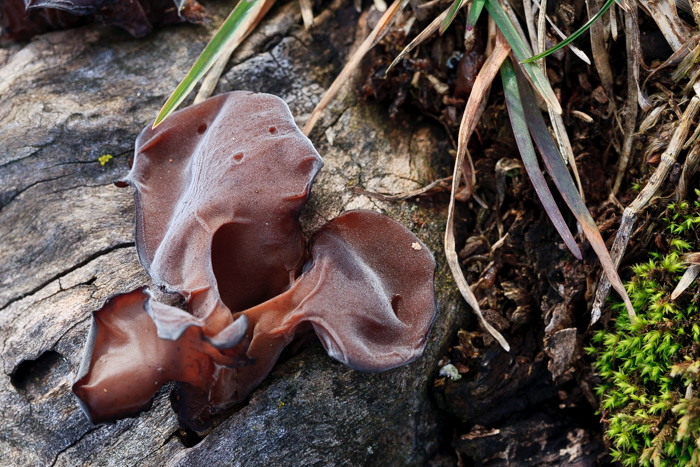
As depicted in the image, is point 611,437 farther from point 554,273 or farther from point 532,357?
point 554,273

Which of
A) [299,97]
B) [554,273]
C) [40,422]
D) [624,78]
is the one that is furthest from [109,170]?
[624,78]

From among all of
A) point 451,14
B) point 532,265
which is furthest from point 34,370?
point 451,14

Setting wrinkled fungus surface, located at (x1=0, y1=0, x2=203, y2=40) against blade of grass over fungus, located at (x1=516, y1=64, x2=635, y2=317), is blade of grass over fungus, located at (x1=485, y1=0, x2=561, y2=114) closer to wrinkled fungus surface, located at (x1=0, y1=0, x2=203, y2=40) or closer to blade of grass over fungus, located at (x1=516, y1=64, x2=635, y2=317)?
blade of grass over fungus, located at (x1=516, y1=64, x2=635, y2=317)

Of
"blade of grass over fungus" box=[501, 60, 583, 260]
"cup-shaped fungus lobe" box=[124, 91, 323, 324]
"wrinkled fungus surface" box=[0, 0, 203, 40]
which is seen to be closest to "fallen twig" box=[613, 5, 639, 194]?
"blade of grass over fungus" box=[501, 60, 583, 260]

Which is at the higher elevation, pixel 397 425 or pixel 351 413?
pixel 351 413

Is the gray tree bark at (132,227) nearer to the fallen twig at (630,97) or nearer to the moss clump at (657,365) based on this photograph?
the moss clump at (657,365)

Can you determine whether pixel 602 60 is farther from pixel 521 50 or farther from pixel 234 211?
pixel 234 211
